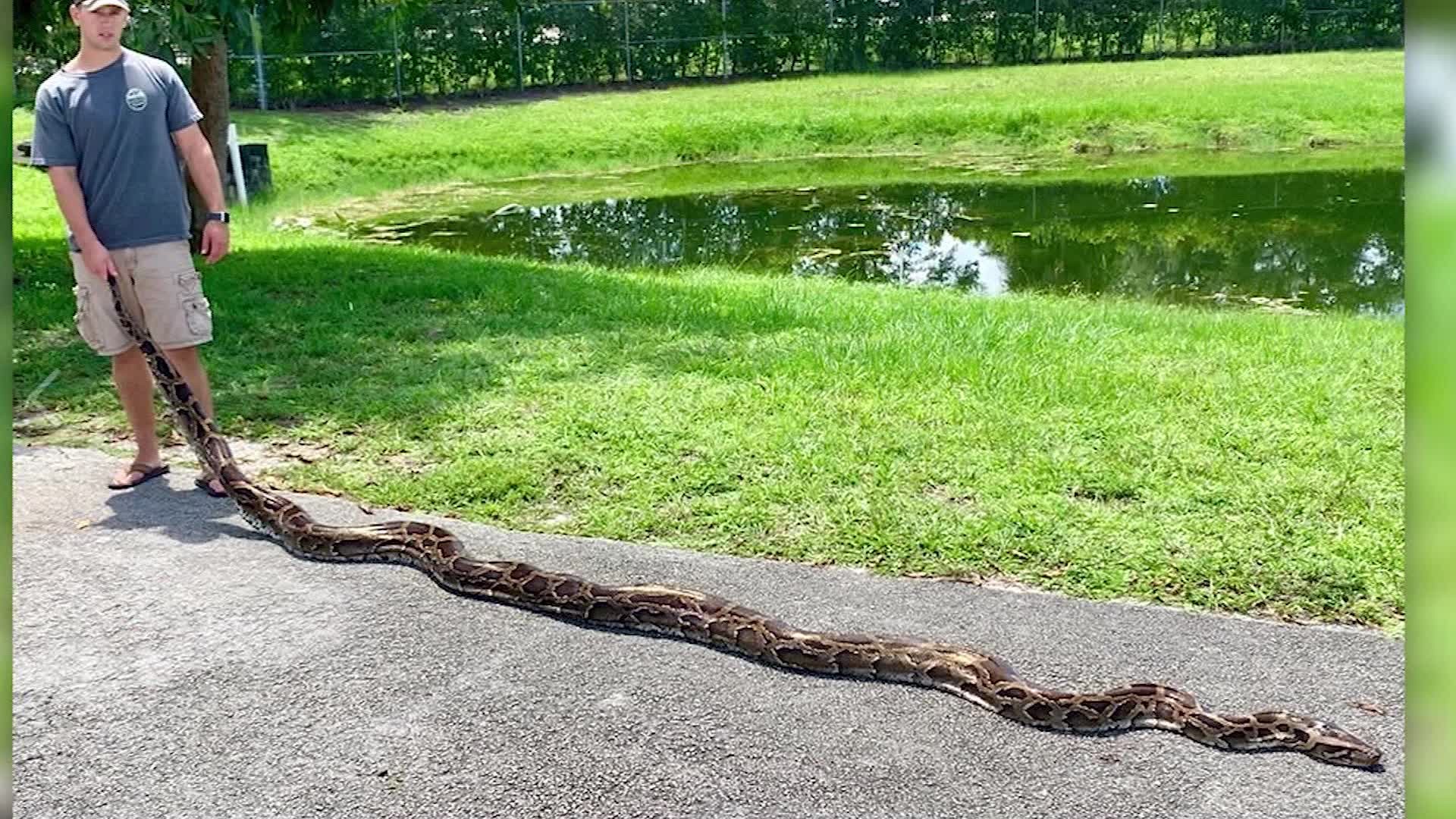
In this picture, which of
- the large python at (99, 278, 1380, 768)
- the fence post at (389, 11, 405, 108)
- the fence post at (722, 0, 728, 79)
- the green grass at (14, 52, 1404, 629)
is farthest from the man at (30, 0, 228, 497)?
the fence post at (722, 0, 728, 79)

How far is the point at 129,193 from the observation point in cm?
669

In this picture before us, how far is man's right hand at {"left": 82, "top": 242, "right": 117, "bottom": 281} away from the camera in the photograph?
660 centimetres

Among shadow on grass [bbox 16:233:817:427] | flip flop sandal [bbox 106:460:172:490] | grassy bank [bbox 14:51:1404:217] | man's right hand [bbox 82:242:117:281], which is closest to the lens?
man's right hand [bbox 82:242:117:281]

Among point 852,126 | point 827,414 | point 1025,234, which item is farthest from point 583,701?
point 852,126

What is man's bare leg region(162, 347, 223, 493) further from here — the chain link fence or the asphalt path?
the chain link fence

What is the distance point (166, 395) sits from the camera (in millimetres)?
7098

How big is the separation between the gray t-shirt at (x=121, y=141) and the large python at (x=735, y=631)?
36 centimetres

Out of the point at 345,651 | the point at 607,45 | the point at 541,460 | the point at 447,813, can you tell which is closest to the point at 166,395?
the point at 541,460

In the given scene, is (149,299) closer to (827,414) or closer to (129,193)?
(129,193)

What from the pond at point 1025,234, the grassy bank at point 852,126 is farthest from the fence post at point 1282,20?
the pond at point 1025,234

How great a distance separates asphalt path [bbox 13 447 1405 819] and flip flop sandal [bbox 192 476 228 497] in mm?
679

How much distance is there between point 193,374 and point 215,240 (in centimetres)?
72

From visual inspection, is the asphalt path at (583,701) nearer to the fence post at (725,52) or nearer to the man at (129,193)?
the man at (129,193)

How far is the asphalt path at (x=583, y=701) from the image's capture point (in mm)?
4293
